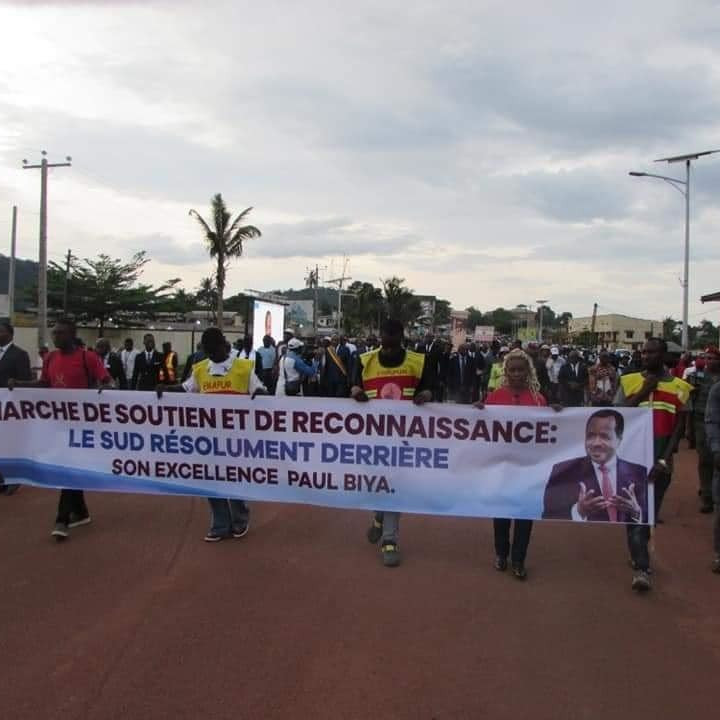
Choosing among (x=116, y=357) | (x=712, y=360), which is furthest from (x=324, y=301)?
(x=712, y=360)

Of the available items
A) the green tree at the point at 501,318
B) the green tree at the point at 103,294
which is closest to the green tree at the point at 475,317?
the green tree at the point at 501,318

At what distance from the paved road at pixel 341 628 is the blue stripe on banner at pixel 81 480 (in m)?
0.38

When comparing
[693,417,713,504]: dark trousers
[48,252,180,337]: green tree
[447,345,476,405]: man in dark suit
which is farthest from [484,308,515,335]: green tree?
[693,417,713,504]: dark trousers

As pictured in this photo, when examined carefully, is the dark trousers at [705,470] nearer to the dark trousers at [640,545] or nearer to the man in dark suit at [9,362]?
the dark trousers at [640,545]

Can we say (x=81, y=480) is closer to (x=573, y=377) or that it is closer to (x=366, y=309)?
(x=573, y=377)

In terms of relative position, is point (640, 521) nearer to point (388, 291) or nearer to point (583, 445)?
point (583, 445)

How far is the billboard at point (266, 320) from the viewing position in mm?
22422

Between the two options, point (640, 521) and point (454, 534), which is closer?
point (640, 521)

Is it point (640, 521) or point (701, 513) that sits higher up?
point (640, 521)

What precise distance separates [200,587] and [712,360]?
20.0ft

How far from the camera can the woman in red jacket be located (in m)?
4.84

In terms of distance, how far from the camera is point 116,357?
14.8m

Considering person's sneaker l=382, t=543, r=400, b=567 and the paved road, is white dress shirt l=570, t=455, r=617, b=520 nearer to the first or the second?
the paved road

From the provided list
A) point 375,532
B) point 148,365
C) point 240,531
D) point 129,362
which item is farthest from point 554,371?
point 240,531
